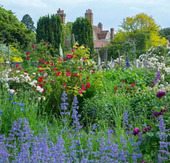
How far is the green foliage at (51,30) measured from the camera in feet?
66.6

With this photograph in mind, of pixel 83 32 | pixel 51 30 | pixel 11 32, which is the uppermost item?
pixel 11 32

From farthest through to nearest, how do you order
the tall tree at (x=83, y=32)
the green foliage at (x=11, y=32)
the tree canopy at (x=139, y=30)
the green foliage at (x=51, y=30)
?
the tree canopy at (x=139, y=30) < the green foliage at (x=11, y=32) < the tall tree at (x=83, y=32) < the green foliage at (x=51, y=30)

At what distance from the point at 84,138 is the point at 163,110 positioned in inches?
43.3

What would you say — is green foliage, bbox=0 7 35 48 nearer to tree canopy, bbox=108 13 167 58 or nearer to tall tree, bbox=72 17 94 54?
tall tree, bbox=72 17 94 54

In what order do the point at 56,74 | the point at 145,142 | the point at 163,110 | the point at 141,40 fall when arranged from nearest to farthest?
the point at 145,142 → the point at 163,110 → the point at 56,74 → the point at 141,40

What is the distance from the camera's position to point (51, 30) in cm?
2050

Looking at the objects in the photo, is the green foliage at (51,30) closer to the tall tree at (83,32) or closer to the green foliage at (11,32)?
the tall tree at (83,32)

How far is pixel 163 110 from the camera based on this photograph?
2990 millimetres

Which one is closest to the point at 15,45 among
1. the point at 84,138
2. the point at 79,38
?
the point at 79,38

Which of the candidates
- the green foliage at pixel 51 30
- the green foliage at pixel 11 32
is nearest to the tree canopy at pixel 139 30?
the green foliage at pixel 11 32

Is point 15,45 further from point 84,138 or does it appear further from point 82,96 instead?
point 84,138

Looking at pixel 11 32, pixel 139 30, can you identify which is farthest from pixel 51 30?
pixel 139 30

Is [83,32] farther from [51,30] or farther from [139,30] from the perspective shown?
[139,30]

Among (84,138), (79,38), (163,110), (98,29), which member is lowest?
(84,138)
